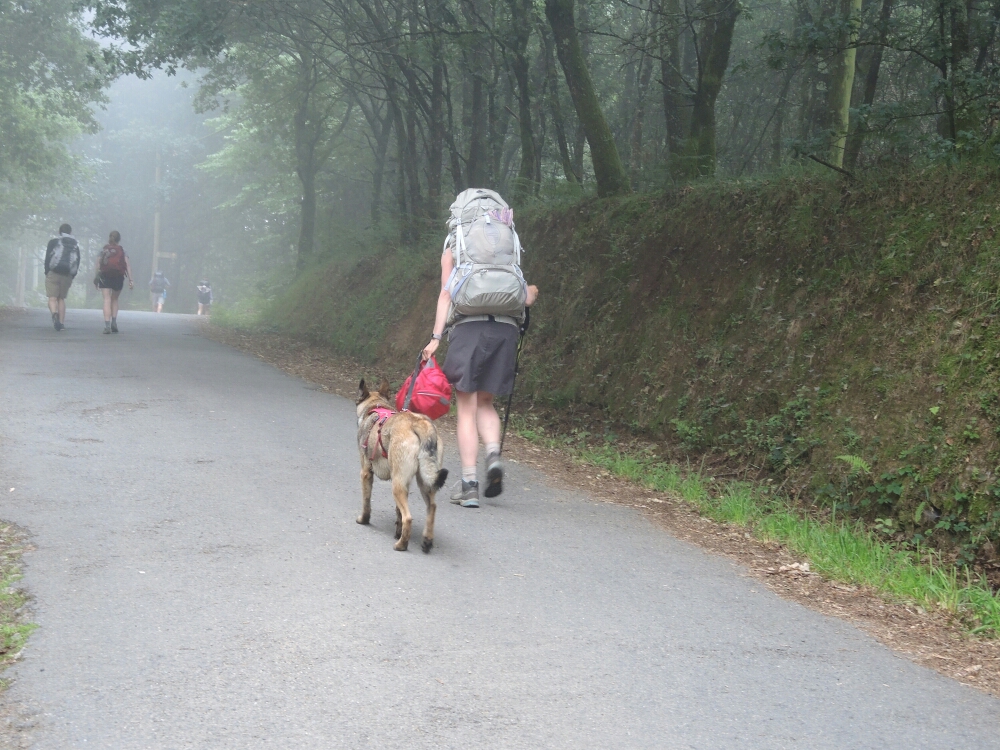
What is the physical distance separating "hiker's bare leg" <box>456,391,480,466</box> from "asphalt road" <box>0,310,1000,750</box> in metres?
0.40

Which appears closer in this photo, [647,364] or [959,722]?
[959,722]

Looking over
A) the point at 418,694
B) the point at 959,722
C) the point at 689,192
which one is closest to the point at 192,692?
the point at 418,694

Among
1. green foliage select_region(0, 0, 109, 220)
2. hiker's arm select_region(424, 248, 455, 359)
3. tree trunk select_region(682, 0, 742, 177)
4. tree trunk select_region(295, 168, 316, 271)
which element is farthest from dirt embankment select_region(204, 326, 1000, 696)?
green foliage select_region(0, 0, 109, 220)

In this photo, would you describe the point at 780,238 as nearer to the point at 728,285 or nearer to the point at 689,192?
the point at 728,285

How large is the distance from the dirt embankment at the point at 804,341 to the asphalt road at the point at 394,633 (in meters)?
1.65

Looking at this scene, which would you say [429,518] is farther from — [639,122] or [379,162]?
[379,162]

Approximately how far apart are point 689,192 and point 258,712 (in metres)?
9.89

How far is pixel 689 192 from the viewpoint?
12391 mm

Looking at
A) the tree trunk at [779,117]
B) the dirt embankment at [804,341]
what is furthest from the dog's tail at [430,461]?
the tree trunk at [779,117]

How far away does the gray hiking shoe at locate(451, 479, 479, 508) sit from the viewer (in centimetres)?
729

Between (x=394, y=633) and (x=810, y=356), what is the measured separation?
18.2 ft

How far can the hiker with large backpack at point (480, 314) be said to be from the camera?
23.5 ft

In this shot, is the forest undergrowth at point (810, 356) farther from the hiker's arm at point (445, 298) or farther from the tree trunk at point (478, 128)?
the tree trunk at point (478, 128)

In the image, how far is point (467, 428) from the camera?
734cm
